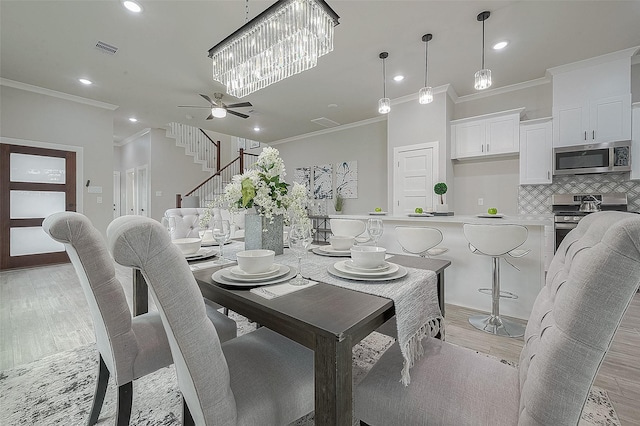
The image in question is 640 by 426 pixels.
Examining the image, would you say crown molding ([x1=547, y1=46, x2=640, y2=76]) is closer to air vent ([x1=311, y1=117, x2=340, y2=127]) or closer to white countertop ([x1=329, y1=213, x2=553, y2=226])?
white countertop ([x1=329, y1=213, x2=553, y2=226])

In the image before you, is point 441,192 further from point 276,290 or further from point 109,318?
point 109,318

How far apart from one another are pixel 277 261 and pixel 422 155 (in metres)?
3.85

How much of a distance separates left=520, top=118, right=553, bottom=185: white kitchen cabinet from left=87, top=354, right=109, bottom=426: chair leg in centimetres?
506

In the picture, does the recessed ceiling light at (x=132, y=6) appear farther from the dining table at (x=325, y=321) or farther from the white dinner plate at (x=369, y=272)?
the white dinner plate at (x=369, y=272)

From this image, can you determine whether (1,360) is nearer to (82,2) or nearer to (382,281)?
(382,281)

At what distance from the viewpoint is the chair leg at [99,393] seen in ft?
4.23

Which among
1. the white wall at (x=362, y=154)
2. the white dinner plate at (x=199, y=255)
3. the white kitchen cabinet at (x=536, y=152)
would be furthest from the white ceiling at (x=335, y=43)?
the white dinner plate at (x=199, y=255)

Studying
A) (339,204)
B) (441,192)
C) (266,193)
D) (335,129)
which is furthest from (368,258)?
(335,129)

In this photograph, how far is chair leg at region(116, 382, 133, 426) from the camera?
3.72 feet

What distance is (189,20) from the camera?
2.74 m

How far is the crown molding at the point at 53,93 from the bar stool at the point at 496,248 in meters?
6.30

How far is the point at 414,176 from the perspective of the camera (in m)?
4.63

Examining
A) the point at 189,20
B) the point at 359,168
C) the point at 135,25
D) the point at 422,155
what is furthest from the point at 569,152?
the point at 135,25

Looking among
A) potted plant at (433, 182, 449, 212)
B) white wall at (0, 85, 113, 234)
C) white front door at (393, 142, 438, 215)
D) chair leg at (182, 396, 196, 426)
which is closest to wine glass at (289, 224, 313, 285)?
chair leg at (182, 396, 196, 426)
